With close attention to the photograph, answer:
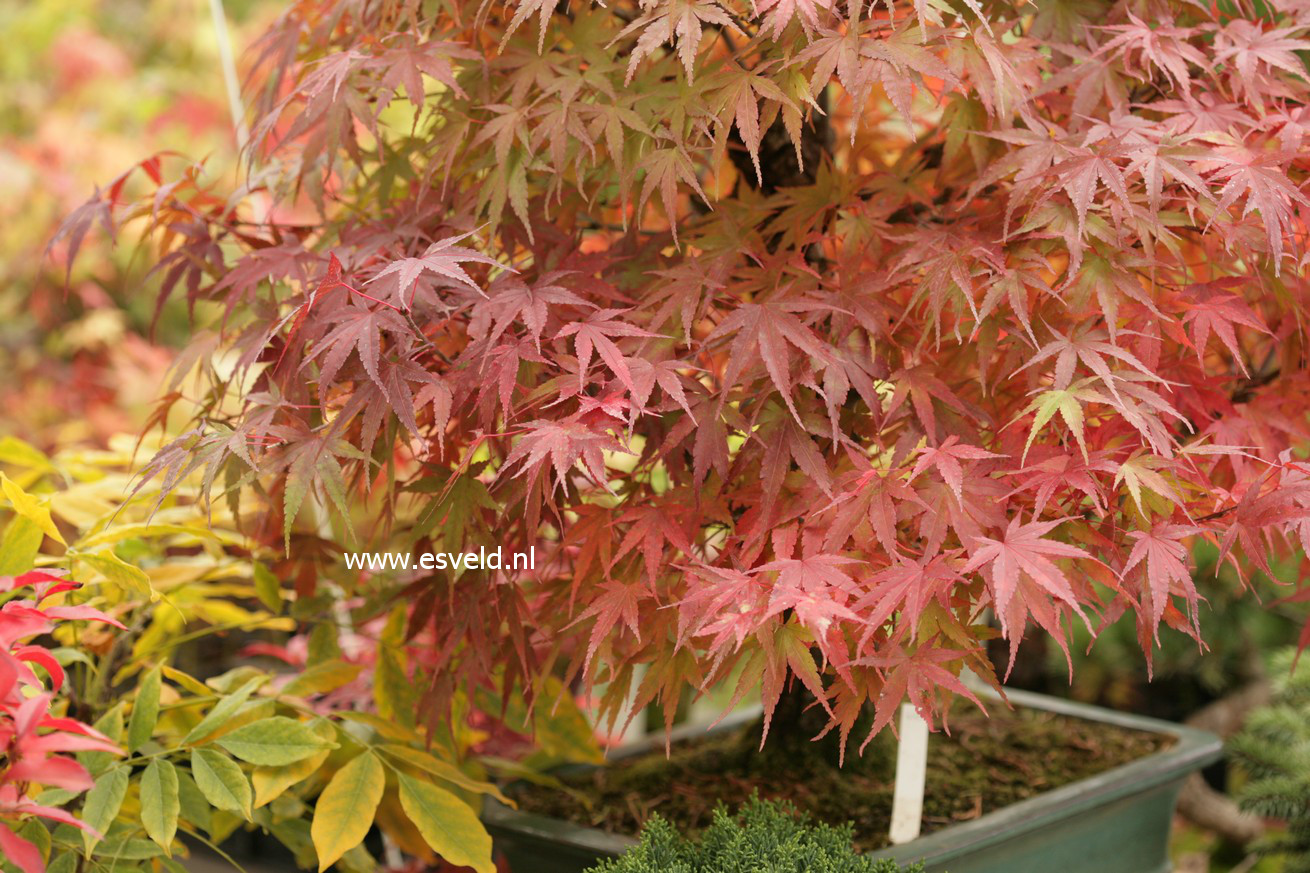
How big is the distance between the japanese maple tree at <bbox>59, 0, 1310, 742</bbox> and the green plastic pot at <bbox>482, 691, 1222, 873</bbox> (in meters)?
0.14

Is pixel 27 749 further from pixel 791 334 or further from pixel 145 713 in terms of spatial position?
pixel 791 334

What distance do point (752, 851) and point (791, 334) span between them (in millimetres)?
368

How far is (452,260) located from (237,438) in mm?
185

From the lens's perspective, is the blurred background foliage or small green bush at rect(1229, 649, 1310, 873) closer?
small green bush at rect(1229, 649, 1310, 873)

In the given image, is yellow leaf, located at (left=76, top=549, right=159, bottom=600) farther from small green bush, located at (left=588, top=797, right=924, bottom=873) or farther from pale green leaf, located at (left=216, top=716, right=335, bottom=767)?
small green bush, located at (left=588, top=797, right=924, bottom=873)

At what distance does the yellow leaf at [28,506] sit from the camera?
0.92 metres

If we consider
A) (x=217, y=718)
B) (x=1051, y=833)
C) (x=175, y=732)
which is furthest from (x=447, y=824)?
(x=1051, y=833)

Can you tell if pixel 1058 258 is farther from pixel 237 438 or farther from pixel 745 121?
pixel 237 438

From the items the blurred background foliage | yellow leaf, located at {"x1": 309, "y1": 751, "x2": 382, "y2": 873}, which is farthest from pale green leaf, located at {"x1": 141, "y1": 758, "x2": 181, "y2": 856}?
the blurred background foliage

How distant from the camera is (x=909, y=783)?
0.96 metres

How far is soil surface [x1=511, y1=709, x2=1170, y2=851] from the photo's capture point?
3.53 ft

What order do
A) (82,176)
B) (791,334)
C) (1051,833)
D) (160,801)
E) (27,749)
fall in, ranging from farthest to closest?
1. (82,176)
2. (1051,833)
3. (160,801)
4. (791,334)
5. (27,749)

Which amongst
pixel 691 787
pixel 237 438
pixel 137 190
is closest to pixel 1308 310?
pixel 691 787

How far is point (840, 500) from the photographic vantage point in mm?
744
